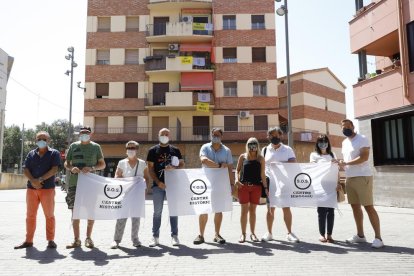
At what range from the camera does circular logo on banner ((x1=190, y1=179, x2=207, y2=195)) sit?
7179 mm

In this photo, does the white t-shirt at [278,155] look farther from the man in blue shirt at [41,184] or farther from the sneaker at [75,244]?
the man in blue shirt at [41,184]

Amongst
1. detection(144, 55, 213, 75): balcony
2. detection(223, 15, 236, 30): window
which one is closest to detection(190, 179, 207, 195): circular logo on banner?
detection(144, 55, 213, 75): balcony

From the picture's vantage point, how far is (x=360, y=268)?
16.3 feet

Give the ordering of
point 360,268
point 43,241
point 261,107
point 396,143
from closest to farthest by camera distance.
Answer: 1. point 360,268
2. point 43,241
3. point 396,143
4. point 261,107

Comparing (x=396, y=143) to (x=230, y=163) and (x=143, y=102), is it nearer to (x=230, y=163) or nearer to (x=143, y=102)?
(x=230, y=163)

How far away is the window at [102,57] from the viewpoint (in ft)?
107

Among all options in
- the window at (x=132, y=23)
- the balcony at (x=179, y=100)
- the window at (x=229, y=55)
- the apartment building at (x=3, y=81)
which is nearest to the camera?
the balcony at (x=179, y=100)

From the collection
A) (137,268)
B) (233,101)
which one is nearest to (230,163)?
(137,268)

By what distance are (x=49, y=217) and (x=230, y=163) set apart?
3.45 metres

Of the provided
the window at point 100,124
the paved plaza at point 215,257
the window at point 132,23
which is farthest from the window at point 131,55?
the paved plaza at point 215,257

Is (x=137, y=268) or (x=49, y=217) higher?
(x=49, y=217)

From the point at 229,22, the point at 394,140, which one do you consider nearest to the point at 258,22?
the point at 229,22

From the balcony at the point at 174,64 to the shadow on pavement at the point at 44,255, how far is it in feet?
85.3

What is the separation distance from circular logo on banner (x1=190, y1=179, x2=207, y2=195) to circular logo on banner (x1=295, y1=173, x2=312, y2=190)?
1.85 m
